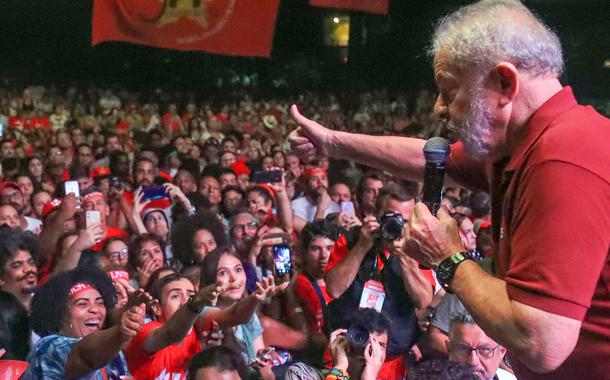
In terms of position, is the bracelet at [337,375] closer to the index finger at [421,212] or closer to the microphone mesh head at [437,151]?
the microphone mesh head at [437,151]

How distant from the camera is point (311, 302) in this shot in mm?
4891

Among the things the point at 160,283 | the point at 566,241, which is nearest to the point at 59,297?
the point at 160,283

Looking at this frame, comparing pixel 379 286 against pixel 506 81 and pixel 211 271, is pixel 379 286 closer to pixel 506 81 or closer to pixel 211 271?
pixel 211 271

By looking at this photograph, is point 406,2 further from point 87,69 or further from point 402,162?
point 402,162

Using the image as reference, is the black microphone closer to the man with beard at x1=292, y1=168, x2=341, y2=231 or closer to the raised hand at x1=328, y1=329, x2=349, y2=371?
the raised hand at x1=328, y1=329, x2=349, y2=371

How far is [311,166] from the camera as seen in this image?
906 cm

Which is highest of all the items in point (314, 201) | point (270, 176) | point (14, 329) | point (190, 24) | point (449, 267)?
point (449, 267)

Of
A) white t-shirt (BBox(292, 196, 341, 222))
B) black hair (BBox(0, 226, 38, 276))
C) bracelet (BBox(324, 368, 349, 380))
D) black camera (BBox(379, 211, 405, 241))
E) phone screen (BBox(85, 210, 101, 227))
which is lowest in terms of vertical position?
white t-shirt (BBox(292, 196, 341, 222))

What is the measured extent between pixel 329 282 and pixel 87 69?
1687cm

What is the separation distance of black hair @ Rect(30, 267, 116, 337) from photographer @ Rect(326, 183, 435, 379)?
1045 mm

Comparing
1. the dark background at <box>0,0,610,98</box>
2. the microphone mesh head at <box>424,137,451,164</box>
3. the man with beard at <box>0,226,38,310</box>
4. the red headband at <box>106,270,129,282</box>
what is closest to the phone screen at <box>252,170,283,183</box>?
the man with beard at <box>0,226,38,310</box>

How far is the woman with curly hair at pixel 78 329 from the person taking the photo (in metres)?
3.30

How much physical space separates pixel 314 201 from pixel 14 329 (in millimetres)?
3904

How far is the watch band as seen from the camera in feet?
6.45
